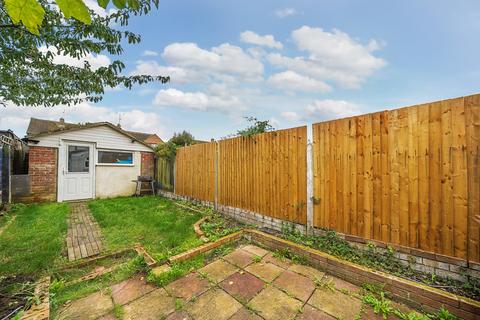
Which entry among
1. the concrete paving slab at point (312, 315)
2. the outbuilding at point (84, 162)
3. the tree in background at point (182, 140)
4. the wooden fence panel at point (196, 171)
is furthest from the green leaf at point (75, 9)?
the tree in background at point (182, 140)

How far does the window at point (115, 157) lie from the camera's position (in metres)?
8.55

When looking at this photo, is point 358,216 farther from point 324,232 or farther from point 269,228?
point 269,228

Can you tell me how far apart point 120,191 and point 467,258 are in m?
10.1

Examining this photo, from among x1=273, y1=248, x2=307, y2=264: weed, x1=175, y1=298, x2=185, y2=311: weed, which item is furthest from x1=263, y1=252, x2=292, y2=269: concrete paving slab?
x1=175, y1=298, x2=185, y2=311: weed

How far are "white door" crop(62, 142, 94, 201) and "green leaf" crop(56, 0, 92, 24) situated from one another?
9.03 metres

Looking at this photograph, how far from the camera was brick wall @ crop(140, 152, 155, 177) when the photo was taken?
31.1ft

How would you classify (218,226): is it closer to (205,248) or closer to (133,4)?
(205,248)

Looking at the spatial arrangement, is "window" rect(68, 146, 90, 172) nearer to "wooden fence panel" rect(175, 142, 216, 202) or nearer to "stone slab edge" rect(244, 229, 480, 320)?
"wooden fence panel" rect(175, 142, 216, 202)

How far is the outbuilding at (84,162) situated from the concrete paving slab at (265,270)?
8115mm

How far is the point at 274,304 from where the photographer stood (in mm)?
2078

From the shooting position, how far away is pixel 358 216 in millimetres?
2994

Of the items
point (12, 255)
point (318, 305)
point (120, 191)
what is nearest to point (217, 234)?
point (318, 305)

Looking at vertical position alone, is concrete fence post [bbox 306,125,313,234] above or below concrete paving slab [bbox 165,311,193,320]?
above

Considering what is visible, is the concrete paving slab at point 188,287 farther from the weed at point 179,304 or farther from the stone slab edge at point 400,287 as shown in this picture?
the stone slab edge at point 400,287
